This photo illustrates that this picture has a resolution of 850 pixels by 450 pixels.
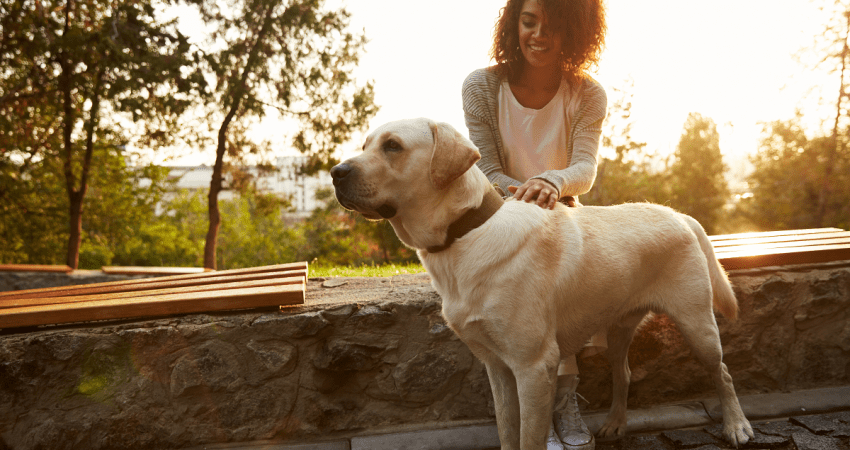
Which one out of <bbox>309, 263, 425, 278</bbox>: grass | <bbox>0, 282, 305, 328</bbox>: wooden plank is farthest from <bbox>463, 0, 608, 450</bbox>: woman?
<bbox>309, 263, 425, 278</bbox>: grass

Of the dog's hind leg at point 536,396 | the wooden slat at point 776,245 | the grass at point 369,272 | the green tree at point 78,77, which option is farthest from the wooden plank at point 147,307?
the green tree at point 78,77

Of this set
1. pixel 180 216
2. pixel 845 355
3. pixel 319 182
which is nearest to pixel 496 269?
pixel 845 355

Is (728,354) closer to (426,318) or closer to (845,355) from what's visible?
(845,355)

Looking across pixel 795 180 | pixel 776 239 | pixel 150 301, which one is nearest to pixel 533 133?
pixel 150 301

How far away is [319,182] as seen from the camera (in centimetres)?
2028

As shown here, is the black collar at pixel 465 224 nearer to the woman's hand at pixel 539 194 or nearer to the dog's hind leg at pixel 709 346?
the woman's hand at pixel 539 194

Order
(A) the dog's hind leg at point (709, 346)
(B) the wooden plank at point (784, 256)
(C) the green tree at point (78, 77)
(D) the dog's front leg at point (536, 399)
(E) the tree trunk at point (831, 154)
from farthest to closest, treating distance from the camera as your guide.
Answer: (E) the tree trunk at point (831, 154)
(C) the green tree at point (78, 77)
(B) the wooden plank at point (784, 256)
(A) the dog's hind leg at point (709, 346)
(D) the dog's front leg at point (536, 399)

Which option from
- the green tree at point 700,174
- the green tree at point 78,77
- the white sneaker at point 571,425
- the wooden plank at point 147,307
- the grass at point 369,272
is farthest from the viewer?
the green tree at point 700,174

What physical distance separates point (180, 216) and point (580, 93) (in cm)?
2554

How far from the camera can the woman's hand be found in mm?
2195

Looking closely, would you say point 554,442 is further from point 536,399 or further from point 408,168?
point 408,168

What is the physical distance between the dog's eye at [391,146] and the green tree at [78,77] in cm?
1108

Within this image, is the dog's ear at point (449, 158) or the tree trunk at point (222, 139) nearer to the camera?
the dog's ear at point (449, 158)

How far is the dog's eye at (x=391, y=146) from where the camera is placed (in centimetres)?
192
